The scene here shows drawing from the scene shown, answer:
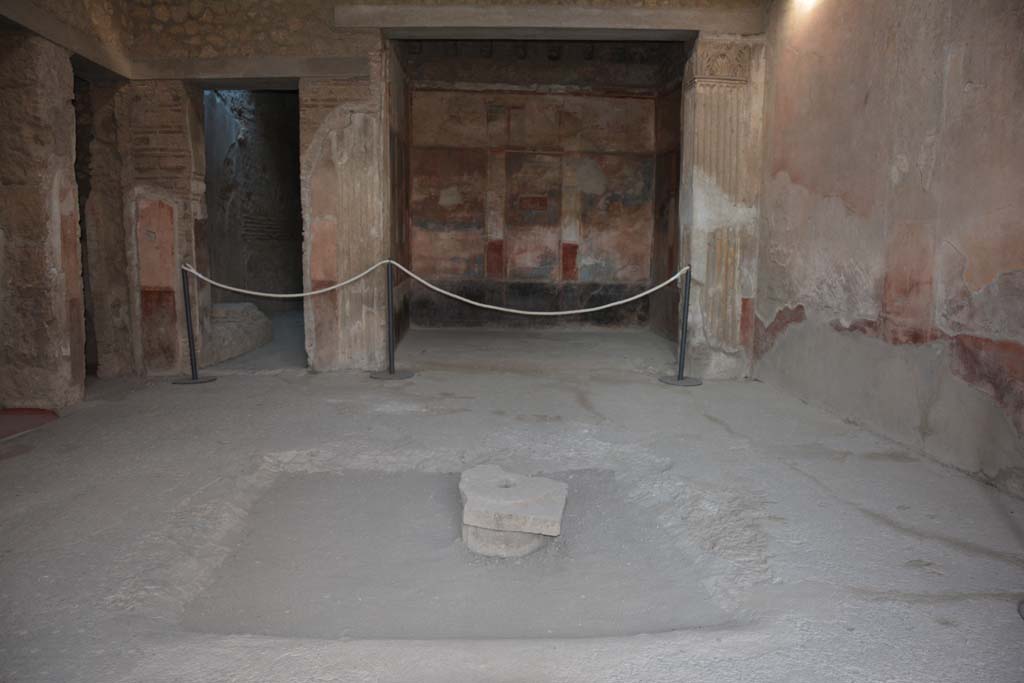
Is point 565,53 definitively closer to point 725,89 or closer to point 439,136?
point 439,136

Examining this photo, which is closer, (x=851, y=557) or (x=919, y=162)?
(x=851, y=557)

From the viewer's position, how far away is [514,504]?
302 centimetres

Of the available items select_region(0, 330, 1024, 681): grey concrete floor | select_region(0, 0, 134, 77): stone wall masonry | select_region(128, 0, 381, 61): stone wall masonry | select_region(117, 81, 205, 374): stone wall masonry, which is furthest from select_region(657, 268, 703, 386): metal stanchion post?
select_region(0, 0, 134, 77): stone wall masonry

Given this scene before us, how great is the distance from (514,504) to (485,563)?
268 mm

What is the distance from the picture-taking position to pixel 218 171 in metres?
9.06

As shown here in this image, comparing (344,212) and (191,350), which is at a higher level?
(344,212)

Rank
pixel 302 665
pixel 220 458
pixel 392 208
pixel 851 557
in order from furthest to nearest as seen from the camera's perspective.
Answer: pixel 392 208
pixel 220 458
pixel 851 557
pixel 302 665

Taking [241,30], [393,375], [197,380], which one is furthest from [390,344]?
[241,30]

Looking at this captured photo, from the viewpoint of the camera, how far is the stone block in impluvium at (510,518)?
2951 mm

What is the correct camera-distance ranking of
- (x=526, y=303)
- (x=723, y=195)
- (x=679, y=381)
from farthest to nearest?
(x=526, y=303), (x=723, y=195), (x=679, y=381)

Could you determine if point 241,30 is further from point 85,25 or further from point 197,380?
point 197,380

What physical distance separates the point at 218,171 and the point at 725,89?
6.27 metres

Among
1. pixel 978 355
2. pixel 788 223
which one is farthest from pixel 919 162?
pixel 788 223

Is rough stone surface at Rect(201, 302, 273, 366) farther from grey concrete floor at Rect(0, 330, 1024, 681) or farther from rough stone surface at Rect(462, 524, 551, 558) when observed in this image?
rough stone surface at Rect(462, 524, 551, 558)
